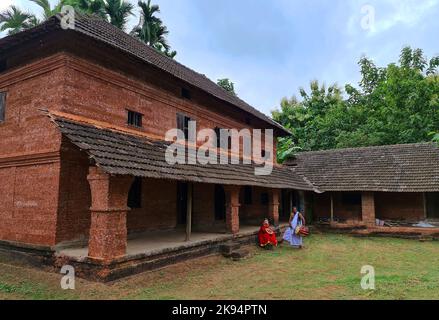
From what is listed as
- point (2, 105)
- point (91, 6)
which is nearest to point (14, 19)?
point (91, 6)

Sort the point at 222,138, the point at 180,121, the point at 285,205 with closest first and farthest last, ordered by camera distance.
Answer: the point at 180,121
the point at 222,138
the point at 285,205

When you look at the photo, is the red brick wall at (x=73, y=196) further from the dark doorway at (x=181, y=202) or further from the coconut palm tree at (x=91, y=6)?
the coconut palm tree at (x=91, y=6)

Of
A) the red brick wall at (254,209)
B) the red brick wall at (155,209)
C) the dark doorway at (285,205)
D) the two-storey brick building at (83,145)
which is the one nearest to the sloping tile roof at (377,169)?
the dark doorway at (285,205)

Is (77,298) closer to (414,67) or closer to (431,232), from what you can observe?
(431,232)

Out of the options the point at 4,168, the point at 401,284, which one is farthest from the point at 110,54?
the point at 401,284

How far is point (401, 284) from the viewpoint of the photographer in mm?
7816

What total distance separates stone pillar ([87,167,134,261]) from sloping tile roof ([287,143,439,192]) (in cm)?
1386

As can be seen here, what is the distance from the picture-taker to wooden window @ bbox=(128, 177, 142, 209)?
1107cm

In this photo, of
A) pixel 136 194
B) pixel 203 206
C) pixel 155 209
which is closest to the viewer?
pixel 136 194

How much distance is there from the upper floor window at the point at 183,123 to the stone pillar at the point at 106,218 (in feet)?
18.7

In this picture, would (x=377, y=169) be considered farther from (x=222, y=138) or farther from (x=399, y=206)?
(x=222, y=138)

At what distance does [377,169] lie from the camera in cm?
1877

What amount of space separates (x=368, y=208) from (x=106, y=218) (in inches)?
572

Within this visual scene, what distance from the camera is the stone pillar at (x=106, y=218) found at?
23.4 feet
